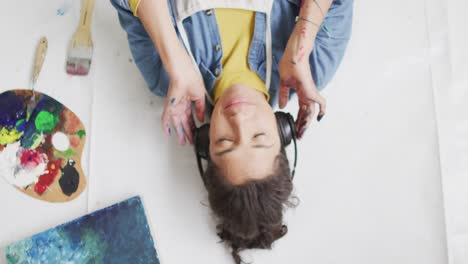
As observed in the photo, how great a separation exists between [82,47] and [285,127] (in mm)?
541

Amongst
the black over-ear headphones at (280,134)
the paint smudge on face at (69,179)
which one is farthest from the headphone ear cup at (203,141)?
the paint smudge on face at (69,179)

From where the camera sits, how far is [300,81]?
2.99 feet

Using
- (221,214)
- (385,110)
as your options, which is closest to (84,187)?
(221,214)

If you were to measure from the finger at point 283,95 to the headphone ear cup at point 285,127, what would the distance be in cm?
6

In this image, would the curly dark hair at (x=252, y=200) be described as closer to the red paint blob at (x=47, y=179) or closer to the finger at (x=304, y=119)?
the finger at (x=304, y=119)

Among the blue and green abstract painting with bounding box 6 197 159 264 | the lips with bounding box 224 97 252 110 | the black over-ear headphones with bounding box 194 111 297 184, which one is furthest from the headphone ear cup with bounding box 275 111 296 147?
the blue and green abstract painting with bounding box 6 197 159 264

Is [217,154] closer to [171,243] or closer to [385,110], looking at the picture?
[171,243]

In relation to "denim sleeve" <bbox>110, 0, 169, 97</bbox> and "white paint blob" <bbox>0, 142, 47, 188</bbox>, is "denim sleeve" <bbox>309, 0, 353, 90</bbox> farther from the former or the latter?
"white paint blob" <bbox>0, 142, 47, 188</bbox>

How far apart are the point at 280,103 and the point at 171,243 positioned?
41 centimetres

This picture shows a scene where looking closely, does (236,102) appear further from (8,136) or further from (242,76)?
(8,136)

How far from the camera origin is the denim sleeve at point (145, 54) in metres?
0.94

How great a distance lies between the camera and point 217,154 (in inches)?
33.7

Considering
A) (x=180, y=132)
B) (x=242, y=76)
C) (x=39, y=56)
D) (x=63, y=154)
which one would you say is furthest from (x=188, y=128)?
(x=39, y=56)

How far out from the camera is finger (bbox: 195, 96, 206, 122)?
0.95 meters
